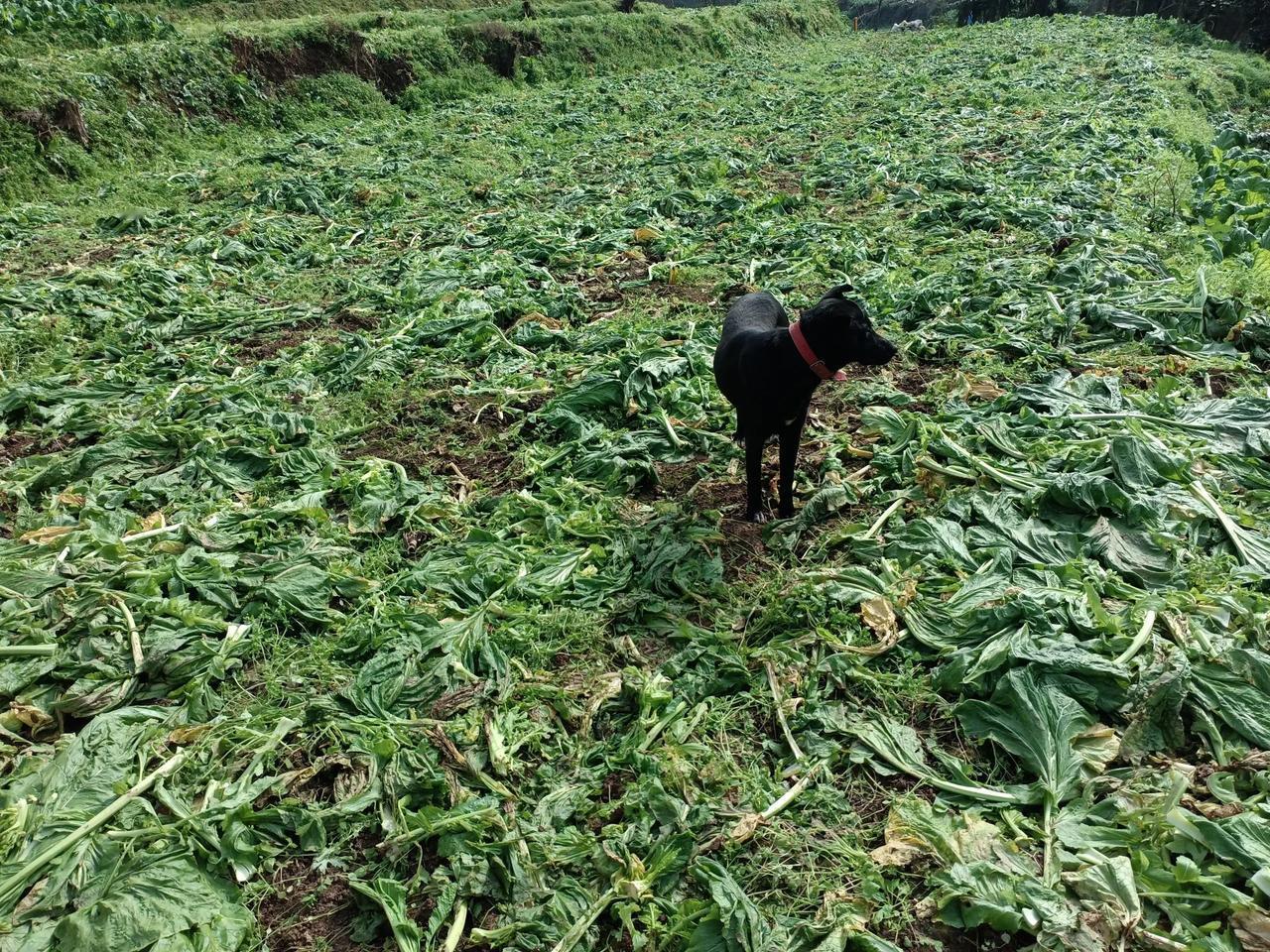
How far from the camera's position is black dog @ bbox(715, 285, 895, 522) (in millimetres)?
4984

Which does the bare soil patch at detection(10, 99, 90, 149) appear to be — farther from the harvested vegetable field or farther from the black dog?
the black dog

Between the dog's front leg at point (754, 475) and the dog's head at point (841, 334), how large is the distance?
0.85m

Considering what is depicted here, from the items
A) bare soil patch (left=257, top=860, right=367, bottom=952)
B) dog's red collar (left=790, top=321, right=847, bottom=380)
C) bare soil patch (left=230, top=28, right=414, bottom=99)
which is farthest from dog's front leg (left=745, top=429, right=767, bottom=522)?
bare soil patch (left=230, top=28, right=414, bottom=99)

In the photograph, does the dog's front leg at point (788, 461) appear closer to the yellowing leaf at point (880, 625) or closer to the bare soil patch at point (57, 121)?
the yellowing leaf at point (880, 625)

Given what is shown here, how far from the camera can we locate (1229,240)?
9281 millimetres

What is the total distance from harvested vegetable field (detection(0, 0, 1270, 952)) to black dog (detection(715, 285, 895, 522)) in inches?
23.9

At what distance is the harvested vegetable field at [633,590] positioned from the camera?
3.51 meters

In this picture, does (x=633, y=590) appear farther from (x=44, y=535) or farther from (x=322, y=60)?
(x=322, y=60)

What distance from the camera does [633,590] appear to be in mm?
5465

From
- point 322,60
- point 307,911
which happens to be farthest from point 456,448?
point 322,60

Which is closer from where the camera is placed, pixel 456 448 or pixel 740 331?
pixel 740 331

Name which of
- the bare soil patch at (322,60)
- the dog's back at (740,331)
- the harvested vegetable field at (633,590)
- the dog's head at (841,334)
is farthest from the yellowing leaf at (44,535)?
the bare soil patch at (322,60)

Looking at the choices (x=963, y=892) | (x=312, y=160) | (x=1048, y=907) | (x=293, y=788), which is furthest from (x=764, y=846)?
(x=312, y=160)

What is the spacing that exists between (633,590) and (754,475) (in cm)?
136
